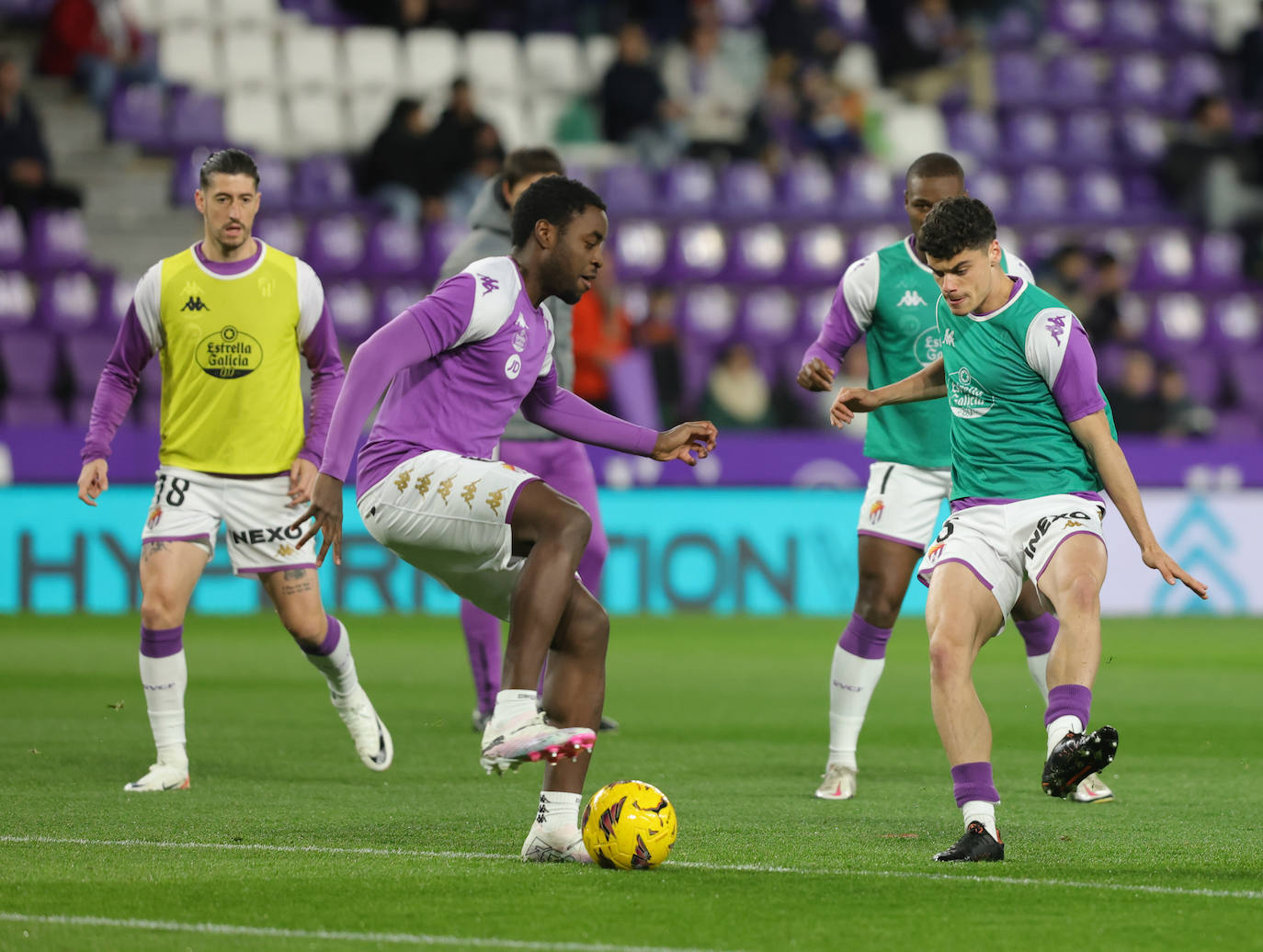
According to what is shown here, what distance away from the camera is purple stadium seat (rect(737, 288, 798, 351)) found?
17969 mm

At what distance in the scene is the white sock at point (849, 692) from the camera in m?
7.34

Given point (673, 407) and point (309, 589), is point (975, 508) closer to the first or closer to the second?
point (309, 589)

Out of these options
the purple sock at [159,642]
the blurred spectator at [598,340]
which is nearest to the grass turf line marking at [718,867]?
the purple sock at [159,642]

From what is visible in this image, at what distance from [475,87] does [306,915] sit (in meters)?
16.3

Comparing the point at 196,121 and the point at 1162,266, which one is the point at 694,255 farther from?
the point at 1162,266

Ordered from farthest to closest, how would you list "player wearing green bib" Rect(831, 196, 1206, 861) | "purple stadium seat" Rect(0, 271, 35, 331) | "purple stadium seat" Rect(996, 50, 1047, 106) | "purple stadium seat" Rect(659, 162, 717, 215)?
"purple stadium seat" Rect(996, 50, 1047, 106) < "purple stadium seat" Rect(659, 162, 717, 215) < "purple stadium seat" Rect(0, 271, 35, 331) < "player wearing green bib" Rect(831, 196, 1206, 861)

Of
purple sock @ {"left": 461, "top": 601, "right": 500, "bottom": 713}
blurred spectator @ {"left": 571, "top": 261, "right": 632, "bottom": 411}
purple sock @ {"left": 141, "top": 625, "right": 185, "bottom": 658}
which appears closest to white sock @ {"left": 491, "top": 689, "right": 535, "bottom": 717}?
purple sock @ {"left": 141, "top": 625, "right": 185, "bottom": 658}

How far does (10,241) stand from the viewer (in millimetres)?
16438

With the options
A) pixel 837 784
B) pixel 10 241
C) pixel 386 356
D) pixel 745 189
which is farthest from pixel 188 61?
pixel 386 356

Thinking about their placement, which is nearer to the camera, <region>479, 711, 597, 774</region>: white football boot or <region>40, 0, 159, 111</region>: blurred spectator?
<region>479, 711, 597, 774</region>: white football boot

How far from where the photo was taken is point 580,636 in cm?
556

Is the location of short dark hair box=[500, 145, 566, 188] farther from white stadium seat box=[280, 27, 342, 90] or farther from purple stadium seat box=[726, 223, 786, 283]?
white stadium seat box=[280, 27, 342, 90]

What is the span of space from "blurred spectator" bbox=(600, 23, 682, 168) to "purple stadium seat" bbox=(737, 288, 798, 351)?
2.11m

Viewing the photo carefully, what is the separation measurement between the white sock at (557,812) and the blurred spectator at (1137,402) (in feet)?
38.9
